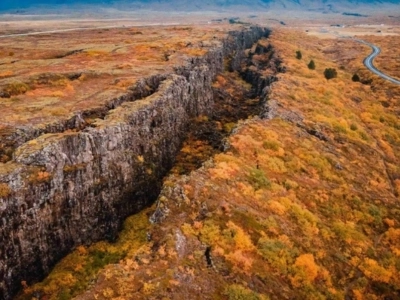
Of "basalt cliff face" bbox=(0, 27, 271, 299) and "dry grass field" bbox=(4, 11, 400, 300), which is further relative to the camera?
"basalt cliff face" bbox=(0, 27, 271, 299)

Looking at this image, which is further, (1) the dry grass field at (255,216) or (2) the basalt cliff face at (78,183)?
(2) the basalt cliff face at (78,183)

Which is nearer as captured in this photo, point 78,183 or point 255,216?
point 255,216

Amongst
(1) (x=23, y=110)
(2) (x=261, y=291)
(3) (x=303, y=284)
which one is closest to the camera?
(2) (x=261, y=291)

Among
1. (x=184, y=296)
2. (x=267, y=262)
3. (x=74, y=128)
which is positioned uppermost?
(x=74, y=128)

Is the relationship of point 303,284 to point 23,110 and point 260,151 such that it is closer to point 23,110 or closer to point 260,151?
point 260,151

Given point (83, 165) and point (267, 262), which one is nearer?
point (267, 262)

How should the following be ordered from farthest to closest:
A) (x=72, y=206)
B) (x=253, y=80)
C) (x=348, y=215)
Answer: (x=253, y=80) < (x=348, y=215) < (x=72, y=206)

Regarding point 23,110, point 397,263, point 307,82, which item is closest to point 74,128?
point 23,110

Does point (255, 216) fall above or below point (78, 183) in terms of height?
below
